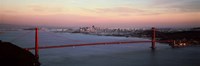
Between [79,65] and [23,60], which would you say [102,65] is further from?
[23,60]

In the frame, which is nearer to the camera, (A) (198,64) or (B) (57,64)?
(B) (57,64)

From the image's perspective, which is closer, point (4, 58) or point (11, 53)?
point (4, 58)

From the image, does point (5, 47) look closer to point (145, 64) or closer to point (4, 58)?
point (4, 58)

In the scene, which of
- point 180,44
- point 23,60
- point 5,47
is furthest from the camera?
point 180,44

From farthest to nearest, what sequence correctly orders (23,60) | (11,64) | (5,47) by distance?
(5,47) < (23,60) < (11,64)

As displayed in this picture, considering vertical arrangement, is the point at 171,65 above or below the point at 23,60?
below

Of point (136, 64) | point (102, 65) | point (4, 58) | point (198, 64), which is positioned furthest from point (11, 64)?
point (198, 64)

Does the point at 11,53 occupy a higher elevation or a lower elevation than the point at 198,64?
higher

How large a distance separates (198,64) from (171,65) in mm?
1526

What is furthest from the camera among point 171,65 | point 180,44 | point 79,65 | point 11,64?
point 180,44

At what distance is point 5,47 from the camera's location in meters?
7.42

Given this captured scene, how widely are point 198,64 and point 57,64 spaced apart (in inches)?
304

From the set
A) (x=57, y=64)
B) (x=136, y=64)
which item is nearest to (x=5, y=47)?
(x=57, y=64)

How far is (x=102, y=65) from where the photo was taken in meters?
11.3
